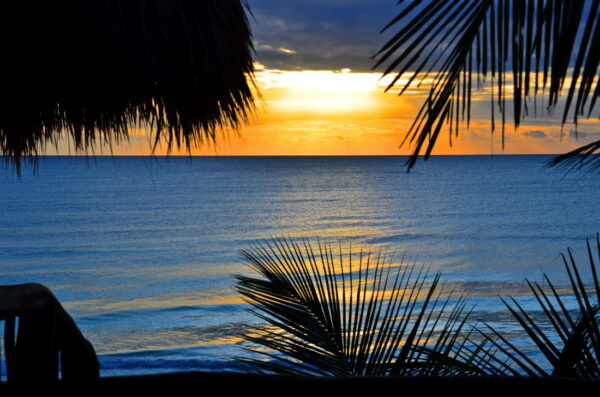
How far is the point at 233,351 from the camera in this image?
9969mm

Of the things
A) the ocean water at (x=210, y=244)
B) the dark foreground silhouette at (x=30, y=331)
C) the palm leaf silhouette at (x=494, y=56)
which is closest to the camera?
the palm leaf silhouette at (x=494, y=56)

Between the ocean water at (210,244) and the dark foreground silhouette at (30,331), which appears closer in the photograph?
the dark foreground silhouette at (30,331)

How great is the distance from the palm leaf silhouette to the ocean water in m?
0.55

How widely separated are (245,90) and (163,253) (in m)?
18.0

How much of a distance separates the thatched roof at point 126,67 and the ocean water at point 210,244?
467 millimetres

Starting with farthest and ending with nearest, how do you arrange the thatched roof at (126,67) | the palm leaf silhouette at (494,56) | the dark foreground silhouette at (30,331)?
the thatched roof at (126,67)
the dark foreground silhouette at (30,331)
the palm leaf silhouette at (494,56)

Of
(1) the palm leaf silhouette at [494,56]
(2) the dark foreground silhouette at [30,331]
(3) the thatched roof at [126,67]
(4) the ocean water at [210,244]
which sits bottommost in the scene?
(4) the ocean water at [210,244]

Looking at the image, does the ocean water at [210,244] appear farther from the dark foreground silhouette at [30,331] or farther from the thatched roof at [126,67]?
the dark foreground silhouette at [30,331]

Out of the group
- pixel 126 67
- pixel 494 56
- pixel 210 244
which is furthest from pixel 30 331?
pixel 210 244

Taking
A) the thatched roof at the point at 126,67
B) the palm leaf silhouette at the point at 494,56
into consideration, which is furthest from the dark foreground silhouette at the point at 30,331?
the thatched roof at the point at 126,67

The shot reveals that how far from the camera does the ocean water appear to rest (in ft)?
37.2

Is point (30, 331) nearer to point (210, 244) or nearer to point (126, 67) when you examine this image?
point (126, 67)

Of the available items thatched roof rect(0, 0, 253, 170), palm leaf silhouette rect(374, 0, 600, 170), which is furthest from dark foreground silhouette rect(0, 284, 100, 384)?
thatched roof rect(0, 0, 253, 170)

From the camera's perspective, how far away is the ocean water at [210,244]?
11328 mm
